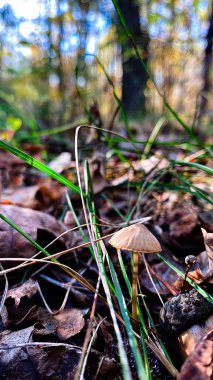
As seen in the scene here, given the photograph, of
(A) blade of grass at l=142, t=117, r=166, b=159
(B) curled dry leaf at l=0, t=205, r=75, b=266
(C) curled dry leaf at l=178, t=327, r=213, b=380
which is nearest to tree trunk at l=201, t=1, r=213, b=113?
(A) blade of grass at l=142, t=117, r=166, b=159

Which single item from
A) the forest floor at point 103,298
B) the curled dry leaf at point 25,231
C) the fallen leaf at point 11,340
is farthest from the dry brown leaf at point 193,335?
the curled dry leaf at point 25,231

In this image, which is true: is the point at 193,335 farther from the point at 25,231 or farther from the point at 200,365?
the point at 25,231

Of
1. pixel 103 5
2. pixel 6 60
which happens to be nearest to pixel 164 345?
pixel 103 5

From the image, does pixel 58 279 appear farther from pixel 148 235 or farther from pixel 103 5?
pixel 103 5

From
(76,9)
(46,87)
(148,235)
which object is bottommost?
(46,87)

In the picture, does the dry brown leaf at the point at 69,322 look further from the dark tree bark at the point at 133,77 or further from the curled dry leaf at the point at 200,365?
the dark tree bark at the point at 133,77

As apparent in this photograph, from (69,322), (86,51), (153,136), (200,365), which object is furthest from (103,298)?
(86,51)
